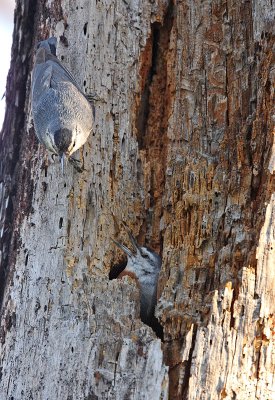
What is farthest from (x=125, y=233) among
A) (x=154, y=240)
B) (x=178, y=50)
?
(x=178, y=50)

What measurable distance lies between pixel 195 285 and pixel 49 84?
3.75ft

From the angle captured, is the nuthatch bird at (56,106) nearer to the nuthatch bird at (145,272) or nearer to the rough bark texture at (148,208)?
the rough bark texture at (148,208)

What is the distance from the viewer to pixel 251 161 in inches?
110

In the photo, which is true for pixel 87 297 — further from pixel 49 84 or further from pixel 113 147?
pixel 49 84

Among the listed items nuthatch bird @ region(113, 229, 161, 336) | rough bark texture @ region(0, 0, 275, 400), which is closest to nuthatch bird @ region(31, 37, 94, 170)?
rough bark texture @ region(0, 0, 275, 400)

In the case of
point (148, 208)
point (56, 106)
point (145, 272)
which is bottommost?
point (145, 272)

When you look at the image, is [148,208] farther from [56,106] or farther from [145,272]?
[56,106]

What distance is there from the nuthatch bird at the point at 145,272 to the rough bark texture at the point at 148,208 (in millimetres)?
57

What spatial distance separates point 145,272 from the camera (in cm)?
288

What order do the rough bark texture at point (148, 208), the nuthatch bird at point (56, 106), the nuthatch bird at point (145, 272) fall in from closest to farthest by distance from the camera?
the rough bark texture at point (148, 208) → the nuthatch bird at point (145, 272) → the nuthatch bird at point (56, 106)

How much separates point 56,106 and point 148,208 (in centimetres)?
68

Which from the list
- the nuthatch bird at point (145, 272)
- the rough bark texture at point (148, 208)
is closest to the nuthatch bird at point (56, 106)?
the rough bark texture at point (148, 208)

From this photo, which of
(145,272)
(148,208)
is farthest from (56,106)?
(145,272)

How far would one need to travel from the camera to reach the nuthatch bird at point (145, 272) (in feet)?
9.20
